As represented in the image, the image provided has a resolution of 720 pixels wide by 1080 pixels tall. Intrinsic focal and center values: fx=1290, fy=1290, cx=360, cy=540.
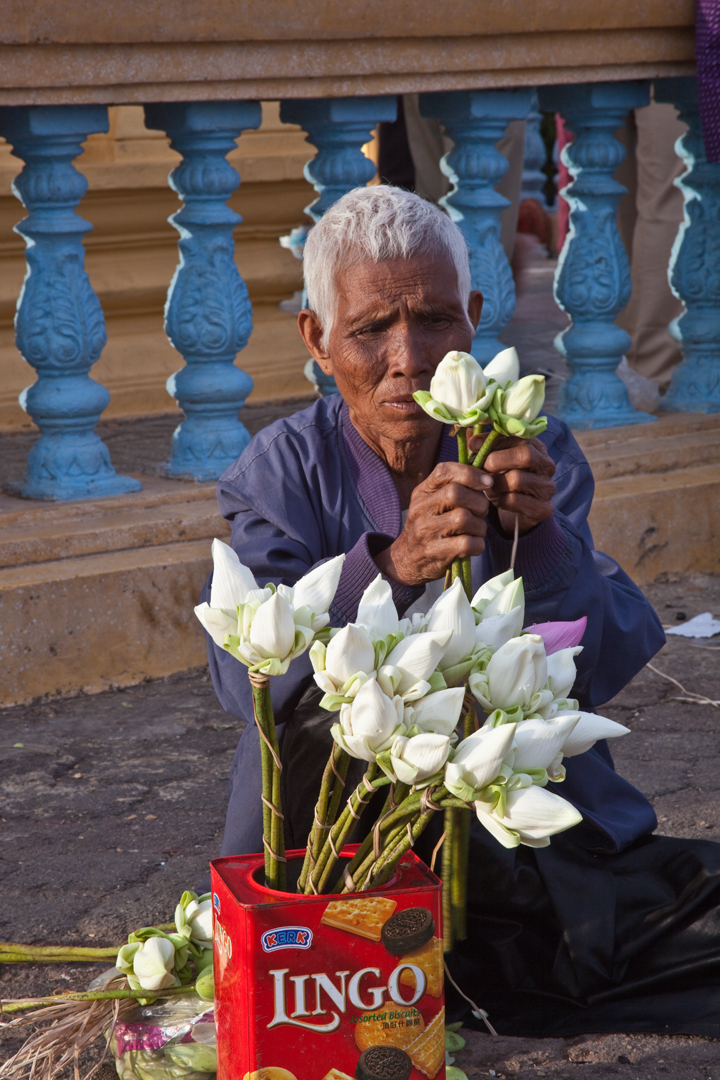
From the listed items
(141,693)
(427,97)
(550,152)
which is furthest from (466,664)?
Answer: (550,152)

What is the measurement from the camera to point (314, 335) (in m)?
2.34

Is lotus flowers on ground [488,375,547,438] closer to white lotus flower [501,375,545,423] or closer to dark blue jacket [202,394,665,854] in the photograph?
white lotus flower [501,375,545,423]

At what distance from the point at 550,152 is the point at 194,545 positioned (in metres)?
12.0

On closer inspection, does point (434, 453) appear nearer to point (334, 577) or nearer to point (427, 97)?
point (334, 577)

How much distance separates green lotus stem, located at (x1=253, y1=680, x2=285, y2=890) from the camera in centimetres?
150

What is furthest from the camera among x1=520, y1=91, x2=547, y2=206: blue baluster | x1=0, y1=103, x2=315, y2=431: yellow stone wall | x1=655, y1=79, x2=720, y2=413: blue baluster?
x1=520, y1=91, x2=547, y2=206: blue baluster

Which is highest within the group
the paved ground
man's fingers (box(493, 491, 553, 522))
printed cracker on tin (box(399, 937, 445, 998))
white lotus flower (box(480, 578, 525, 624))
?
man's fingers (box(493, 491, 553, 522))

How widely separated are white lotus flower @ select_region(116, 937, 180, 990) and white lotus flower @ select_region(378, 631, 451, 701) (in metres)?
0.70

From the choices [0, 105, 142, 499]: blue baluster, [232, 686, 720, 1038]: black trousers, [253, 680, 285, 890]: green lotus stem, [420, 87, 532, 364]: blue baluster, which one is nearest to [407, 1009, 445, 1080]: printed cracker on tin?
[253, 680, 285, 890]: green lotus stem

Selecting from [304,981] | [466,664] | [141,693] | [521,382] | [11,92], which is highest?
[11,92]

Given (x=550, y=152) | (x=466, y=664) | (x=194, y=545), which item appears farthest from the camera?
(x=550, y=152)

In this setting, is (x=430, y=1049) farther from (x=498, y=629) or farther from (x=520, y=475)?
(x=520, y=475)

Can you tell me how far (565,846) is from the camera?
2.11 metres

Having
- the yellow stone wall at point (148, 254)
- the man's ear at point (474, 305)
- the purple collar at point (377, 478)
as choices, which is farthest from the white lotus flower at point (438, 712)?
the yellow stone wall at point (148, 254)
